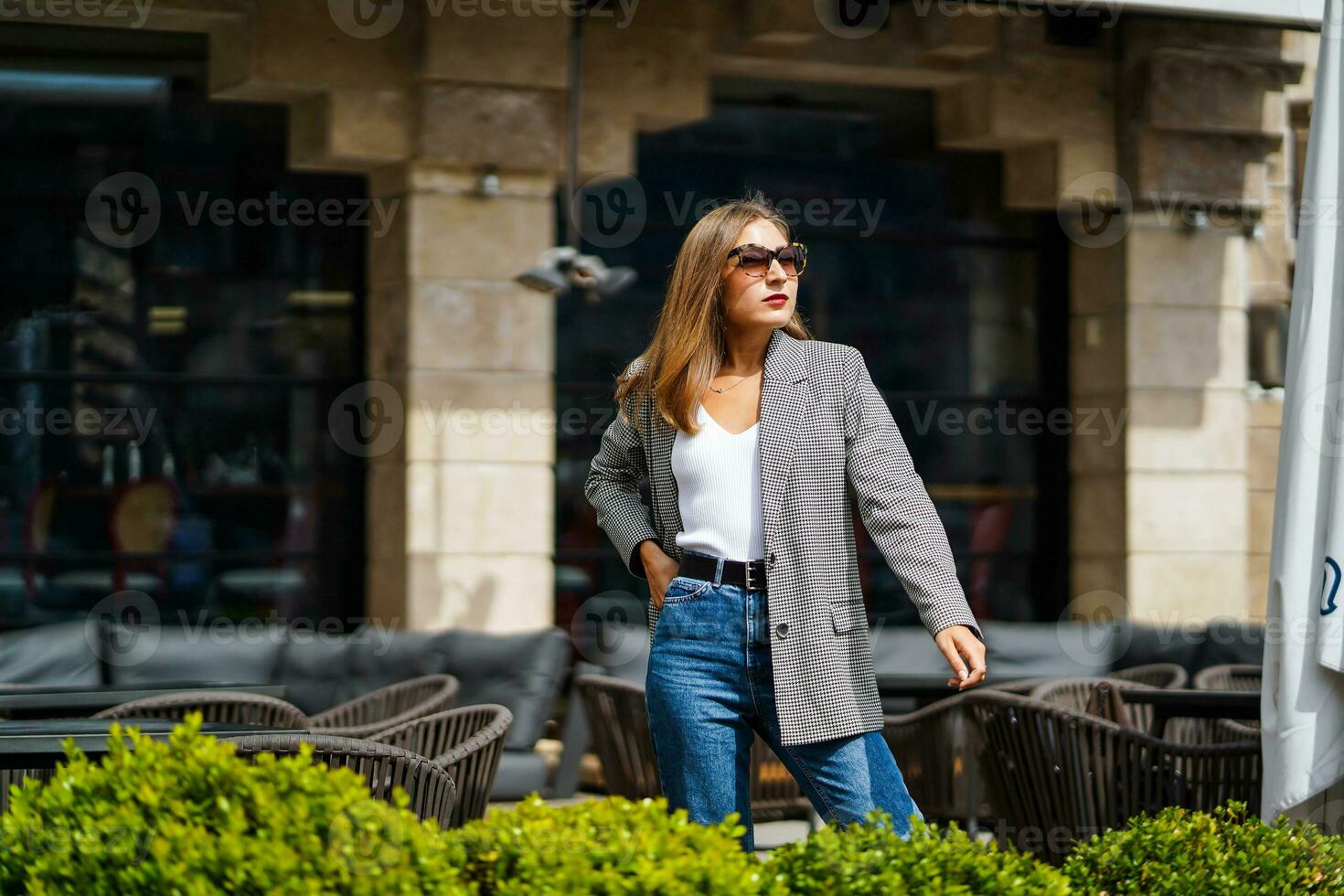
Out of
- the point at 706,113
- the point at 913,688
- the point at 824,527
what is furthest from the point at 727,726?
the point at 706,113

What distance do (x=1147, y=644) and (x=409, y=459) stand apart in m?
4.34

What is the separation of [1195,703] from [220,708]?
325cm

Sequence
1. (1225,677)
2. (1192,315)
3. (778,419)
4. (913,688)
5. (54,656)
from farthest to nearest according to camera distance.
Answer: (1192,315)
(54,656)
(1225,677)
(913,688)
(778,419)

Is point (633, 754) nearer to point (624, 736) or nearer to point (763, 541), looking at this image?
point (624, 736)

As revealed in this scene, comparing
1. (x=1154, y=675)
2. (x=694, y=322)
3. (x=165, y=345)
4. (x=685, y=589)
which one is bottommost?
(x=1154, y=675)

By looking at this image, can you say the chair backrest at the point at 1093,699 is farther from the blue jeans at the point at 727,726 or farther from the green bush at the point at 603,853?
the green bush at the point at 603,853

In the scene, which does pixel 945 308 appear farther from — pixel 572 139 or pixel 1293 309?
pixel 1293 309

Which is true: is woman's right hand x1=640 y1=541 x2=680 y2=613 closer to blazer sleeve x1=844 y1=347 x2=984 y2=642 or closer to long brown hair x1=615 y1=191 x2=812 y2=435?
long brown hair x1=615 y1=191 x2=812 y2=435

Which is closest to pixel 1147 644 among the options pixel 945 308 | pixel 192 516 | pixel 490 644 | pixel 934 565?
pixel 945 308

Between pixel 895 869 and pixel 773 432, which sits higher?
pixel 773 432

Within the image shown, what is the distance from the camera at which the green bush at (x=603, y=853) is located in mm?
2443

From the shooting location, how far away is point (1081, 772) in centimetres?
509

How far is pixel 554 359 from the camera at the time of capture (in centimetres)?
1020

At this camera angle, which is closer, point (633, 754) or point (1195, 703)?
point (1195, 703)
